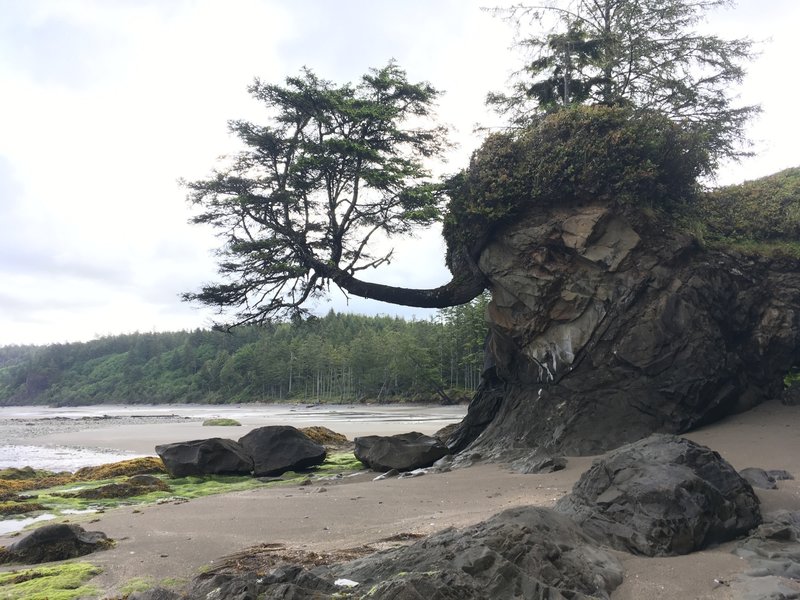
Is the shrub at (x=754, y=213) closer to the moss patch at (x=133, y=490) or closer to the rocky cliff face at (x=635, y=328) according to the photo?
the rocky cliff face at (x=635, y=328)

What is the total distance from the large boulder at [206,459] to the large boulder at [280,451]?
31 cm

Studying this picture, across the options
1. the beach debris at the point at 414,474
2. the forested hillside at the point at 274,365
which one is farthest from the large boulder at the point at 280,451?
the forested hillside at the point at 274,365

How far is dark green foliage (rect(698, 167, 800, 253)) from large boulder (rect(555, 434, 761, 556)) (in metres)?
7.74

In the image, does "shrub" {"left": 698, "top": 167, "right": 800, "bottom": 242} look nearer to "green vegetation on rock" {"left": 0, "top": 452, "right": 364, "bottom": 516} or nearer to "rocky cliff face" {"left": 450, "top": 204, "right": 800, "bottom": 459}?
"rocky cliff face" {"left": 450, "top": 204, "right": 800, "bottom": 459}

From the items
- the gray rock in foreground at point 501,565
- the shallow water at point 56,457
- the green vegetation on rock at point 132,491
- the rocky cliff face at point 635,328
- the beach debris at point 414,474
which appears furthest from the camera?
the shallow water at point 56,457

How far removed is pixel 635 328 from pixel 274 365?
91030mm

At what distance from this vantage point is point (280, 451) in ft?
49.8

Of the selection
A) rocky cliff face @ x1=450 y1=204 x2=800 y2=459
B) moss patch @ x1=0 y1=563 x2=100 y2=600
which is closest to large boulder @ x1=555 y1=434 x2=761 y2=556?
moss patch @ x1=0 y1=563 x2=100 y2=600

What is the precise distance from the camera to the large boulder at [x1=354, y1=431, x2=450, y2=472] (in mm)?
13414

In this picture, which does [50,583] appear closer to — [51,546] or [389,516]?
[51,546]

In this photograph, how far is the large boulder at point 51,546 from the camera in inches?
251

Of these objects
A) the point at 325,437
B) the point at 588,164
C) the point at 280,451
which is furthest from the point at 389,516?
the point at 325,437

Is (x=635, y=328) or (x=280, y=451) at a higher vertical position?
(x=635, y=328)

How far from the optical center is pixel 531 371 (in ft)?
43.3
